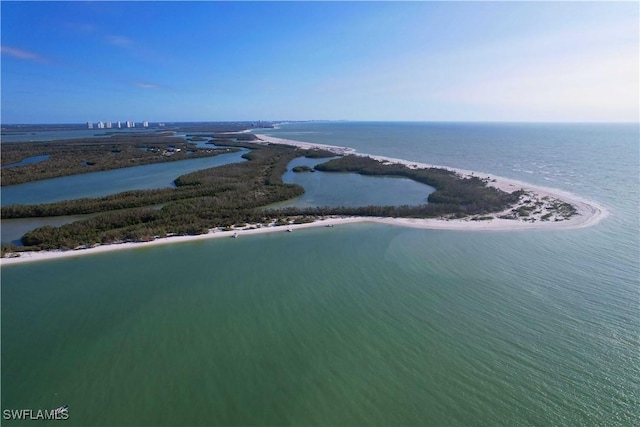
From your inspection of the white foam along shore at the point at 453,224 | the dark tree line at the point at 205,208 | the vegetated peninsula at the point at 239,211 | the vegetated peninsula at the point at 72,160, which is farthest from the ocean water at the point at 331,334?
the vegetated peninsula at the point at 72,160

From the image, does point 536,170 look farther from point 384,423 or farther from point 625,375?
point 384,423

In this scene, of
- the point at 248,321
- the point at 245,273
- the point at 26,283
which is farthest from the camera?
the point at 245,273

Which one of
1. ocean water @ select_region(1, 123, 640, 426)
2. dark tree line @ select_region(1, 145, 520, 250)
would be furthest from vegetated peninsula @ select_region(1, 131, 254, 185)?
ocean water @ select_region(1, 123, 640, 426)

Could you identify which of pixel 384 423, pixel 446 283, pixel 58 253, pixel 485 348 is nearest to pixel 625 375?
pixel 485 348

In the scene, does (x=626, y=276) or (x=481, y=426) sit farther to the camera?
(x=626, y=276)

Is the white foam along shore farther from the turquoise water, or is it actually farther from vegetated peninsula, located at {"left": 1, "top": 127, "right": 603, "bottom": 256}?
the turquoise water

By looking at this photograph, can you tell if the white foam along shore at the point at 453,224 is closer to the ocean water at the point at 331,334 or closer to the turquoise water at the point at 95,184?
the ocean water at the point at 331,334

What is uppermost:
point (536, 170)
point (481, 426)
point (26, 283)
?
point (536, 170)
